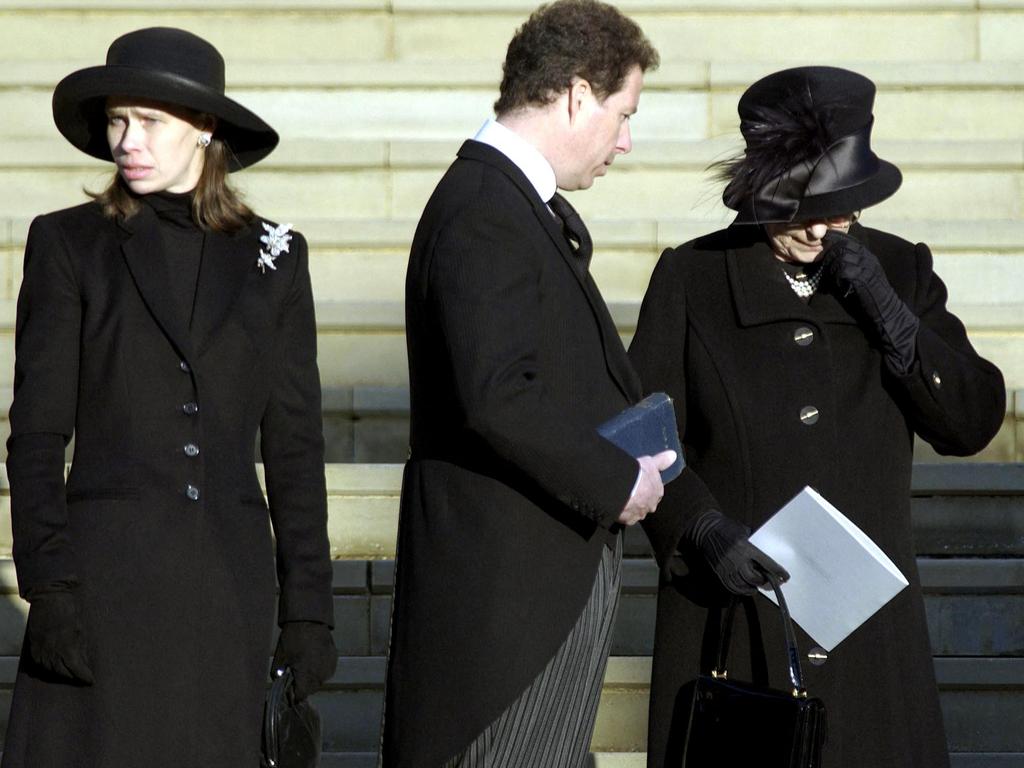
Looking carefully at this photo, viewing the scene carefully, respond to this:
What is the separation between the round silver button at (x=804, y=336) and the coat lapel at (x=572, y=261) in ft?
2.00

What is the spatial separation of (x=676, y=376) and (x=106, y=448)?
120 centimetres

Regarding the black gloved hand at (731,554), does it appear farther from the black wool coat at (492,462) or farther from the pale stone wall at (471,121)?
the pale stone wall at (471,121)

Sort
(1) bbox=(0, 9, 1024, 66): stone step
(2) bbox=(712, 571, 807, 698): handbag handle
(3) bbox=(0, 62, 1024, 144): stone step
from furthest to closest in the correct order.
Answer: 1. (1) bbox=(0, 9, 1024, 66): stone step
2. (3) bbox=(0, 62, 1024, 144): stone step
3. (2) bbox=(712, 571, 807, 698): handbag handle

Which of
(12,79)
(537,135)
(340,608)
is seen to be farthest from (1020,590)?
(12,79)

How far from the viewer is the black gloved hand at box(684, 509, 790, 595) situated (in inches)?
143

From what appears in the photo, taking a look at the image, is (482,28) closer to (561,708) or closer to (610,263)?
(610,263)

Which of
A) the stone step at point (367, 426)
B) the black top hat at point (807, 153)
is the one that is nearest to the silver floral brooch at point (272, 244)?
the black top hat at point (807, 153)

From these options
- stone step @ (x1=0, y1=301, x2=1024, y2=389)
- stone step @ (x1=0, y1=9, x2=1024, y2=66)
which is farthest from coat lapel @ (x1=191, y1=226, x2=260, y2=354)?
stone step @ (x1=0, y1=9, x2=1024, y2=66)

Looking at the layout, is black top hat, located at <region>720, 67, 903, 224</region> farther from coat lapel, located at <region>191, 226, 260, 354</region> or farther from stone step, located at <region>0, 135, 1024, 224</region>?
stone step, located at <region>0, 135, 1024, 224</region>

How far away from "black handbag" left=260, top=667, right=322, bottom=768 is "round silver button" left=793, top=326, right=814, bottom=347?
125cm

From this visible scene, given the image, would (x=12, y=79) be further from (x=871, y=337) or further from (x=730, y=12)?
(x=871, y=337)

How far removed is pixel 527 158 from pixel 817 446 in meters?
0.95

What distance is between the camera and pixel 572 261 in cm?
331

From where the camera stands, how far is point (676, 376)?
155 inches
